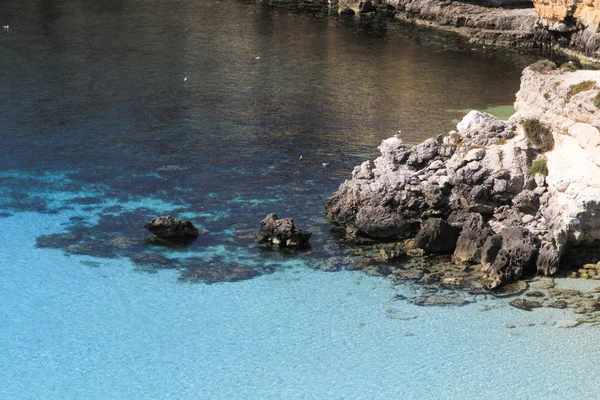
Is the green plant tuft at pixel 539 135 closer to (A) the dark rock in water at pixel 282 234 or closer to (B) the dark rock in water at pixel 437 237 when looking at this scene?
(B) the dark rock in water at pixel 437 237

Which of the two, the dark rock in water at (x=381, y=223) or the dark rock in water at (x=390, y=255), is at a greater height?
the dark rock in water at (x=381, y=223)

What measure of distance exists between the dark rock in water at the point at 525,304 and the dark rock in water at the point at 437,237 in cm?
393

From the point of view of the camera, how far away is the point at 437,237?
31391 millimetres

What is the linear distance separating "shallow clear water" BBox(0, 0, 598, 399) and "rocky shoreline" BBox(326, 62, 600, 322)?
176 cm

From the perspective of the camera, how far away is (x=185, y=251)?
107 ft

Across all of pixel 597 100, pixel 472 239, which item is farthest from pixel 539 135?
pixel 472 239

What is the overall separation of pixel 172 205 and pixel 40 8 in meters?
49.5

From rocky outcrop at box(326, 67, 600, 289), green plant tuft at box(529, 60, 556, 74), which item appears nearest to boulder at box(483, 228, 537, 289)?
rocky outcrop at box(326, 67, 600, 289)

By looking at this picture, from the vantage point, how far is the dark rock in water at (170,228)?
108ft

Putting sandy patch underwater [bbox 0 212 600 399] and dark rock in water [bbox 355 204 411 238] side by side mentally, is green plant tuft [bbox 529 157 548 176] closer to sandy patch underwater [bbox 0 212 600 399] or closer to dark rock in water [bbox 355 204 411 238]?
dark rock in water [bbox 355 204 411 238]

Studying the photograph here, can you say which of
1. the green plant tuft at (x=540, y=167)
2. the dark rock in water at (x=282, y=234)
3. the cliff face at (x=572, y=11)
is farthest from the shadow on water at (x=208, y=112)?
the green plant tuft at (x=540, y=167)

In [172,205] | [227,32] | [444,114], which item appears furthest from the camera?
[227,32]

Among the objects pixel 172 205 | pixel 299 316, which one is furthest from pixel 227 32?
pixel 299 316

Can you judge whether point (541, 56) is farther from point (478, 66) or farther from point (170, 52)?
point (170, 52)
